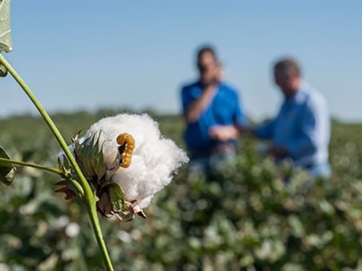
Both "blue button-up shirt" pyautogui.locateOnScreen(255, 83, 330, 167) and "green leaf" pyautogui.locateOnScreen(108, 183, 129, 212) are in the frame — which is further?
"blue button-up shirt" pyautogui.locateOnScreen(255, 83, 330, 167)

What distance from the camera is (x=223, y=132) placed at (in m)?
5.09

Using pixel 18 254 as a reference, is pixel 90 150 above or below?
above

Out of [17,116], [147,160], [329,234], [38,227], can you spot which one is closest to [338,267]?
[329,234]

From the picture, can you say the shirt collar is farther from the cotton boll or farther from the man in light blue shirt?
the cotton boll

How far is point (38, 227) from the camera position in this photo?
2410 mm

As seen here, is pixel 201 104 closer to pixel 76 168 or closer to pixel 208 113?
pixel 208 113

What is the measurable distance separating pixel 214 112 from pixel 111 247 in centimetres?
265

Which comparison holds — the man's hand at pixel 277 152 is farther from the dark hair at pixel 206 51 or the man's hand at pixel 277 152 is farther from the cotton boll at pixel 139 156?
the cotton boll at pixel 139 156

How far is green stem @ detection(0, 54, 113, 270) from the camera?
484 millimetres

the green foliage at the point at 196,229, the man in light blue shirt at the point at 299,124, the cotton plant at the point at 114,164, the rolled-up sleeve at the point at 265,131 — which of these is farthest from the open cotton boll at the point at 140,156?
the rolled-up sleeve at the point at 265,131

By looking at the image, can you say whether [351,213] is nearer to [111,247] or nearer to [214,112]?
[111,247]

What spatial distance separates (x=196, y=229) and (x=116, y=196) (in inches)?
115

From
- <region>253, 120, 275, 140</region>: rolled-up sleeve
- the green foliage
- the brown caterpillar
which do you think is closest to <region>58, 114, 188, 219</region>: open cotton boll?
the brown caterpillar

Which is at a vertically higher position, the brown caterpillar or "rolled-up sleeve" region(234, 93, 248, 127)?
the brown caterpillar
